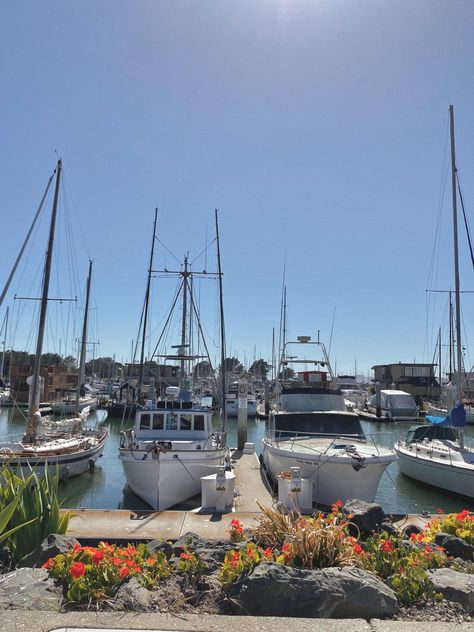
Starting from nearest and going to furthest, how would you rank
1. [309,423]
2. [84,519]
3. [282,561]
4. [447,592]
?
1. [447,592]
2. [282,561]
3. [84,519]
4. [309,423]

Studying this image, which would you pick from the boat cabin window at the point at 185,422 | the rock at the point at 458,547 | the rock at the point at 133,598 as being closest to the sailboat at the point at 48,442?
the boat cabin window at the point at 185,422

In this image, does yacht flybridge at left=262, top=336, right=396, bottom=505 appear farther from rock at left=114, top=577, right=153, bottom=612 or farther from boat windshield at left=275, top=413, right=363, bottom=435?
rock at left=114, top=577, right=153, bottom=612

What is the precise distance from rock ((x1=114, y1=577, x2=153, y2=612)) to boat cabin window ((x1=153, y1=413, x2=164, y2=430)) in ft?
41.1

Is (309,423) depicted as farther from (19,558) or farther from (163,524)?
(19,558)

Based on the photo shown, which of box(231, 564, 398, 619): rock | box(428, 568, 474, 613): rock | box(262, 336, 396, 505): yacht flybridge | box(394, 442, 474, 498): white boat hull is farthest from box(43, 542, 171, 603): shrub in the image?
box(394, 442, 474, 498): white boat hull

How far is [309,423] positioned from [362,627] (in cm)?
1317

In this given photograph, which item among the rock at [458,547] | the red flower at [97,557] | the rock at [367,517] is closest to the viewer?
the red flower at [97,557]

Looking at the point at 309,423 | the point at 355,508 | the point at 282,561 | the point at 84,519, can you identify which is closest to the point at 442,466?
the point at 309,423

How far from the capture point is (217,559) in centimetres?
589

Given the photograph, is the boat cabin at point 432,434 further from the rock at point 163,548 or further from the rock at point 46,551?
the rock at point 46,551

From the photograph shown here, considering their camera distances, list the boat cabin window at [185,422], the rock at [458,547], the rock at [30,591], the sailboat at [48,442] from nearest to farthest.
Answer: the rock at [30,591] < the rock at [458,547] < the boat cabin window at [185,422] < the sailboat at [48,442]

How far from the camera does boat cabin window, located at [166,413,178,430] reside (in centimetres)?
1716

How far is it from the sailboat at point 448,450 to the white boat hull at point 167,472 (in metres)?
9.47

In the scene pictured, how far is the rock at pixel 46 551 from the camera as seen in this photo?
5.77 meters
